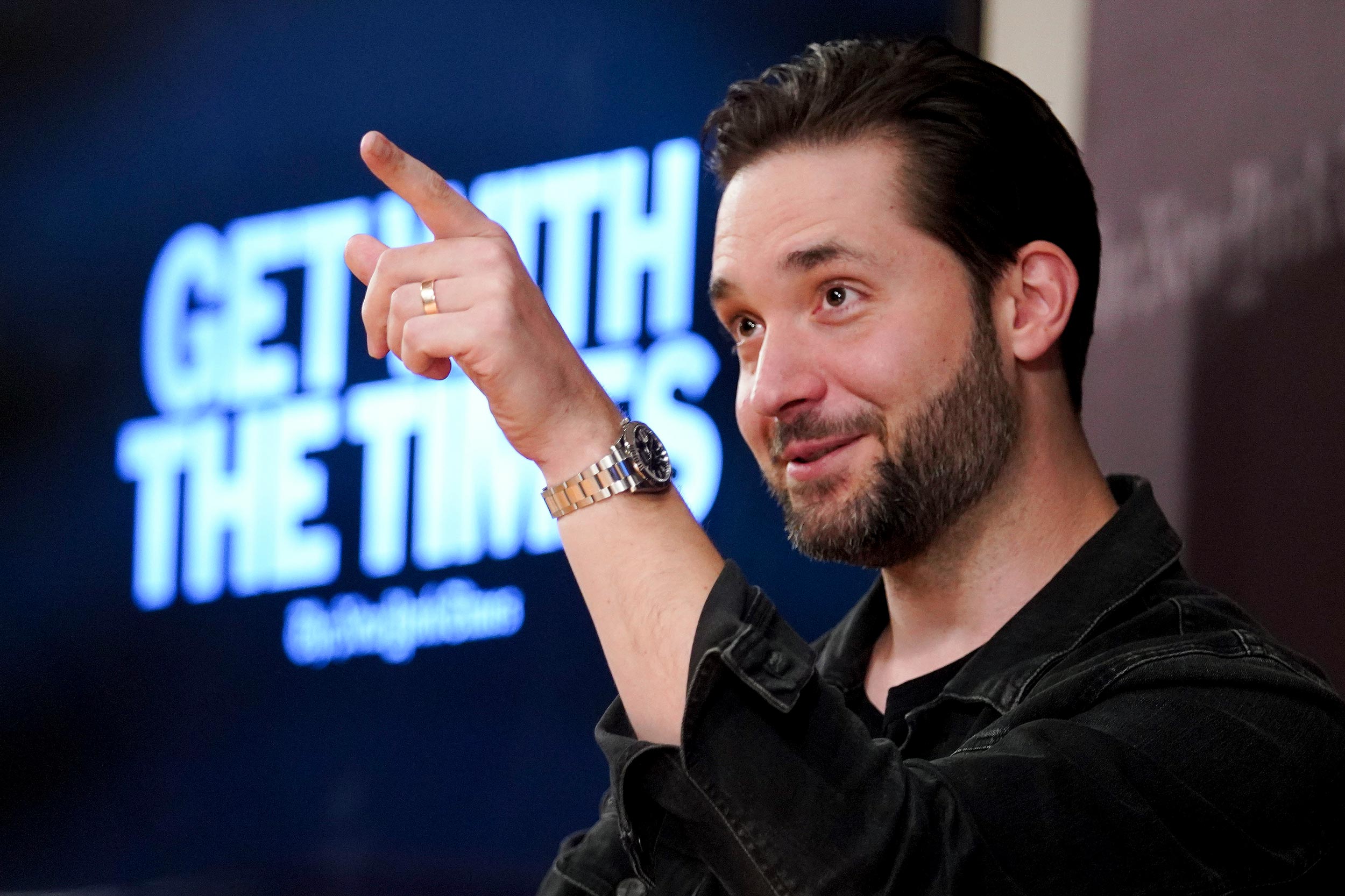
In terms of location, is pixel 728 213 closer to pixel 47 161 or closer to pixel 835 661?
pixel 835 661

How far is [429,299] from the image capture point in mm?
964

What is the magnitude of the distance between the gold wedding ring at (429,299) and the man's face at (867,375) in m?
0.52

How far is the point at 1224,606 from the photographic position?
135cm

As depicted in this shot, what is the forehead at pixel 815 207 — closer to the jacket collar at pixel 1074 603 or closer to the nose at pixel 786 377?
the nose at pixel 786 377

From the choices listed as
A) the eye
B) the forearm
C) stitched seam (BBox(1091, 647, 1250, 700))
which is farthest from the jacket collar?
the forearm

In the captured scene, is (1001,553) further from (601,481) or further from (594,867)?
(601,481)

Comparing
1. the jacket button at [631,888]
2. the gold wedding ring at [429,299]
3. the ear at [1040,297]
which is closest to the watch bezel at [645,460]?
the gold wedding ring at [429,299]

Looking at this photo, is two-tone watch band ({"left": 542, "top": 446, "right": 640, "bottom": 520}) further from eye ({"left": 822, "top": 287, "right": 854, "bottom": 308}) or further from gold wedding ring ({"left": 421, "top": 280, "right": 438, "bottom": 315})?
eye ({"left": 822, "top": 287, "right": 854, "bottom": 308})

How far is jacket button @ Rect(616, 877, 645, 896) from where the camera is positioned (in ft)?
4.52

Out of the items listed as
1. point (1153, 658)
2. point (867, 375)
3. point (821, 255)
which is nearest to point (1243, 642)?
point (1153, 658)

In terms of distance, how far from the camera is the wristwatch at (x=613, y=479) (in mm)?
964

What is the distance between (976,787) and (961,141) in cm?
76

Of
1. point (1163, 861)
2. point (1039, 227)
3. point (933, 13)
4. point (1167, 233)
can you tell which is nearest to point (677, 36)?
point (933, 13)

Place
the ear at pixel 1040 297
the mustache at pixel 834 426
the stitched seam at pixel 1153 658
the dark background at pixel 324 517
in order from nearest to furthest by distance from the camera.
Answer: the stitched seam at pixel 1153 658 < the mustache at pixel 834 426 < the ear at pixel 1040 297 < the dark background at pixel 324 517
